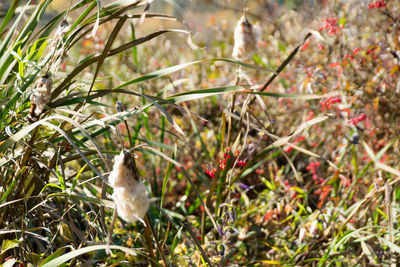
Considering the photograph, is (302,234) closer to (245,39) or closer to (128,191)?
(245,39)

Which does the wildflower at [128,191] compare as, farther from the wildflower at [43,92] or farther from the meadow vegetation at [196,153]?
the wildflower at [43,92]

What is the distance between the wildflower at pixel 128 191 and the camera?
36.8 inches

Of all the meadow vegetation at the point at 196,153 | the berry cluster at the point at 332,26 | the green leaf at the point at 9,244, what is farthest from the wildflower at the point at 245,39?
the berry cluster at the point at 332,26

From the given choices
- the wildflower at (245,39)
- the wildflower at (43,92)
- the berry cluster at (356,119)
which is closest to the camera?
the wildflower at (43,92)

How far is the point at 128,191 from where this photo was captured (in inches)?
36.9

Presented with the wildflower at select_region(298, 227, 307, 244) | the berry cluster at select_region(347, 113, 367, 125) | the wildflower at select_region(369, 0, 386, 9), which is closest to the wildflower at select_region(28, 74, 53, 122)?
the wildflower at select_region(298, 227, 307, 244)

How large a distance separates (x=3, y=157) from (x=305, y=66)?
1.84 metres

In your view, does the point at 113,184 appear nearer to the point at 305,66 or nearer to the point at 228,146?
the point at 228,146

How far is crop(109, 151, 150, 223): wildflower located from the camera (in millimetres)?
935

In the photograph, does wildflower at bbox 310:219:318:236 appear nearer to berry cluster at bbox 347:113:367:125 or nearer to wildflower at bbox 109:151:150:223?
berry cluster at bbox 347:113:367:125

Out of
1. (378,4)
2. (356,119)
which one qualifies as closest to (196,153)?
(356,119)

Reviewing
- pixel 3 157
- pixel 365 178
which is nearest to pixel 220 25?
pixel 365 178

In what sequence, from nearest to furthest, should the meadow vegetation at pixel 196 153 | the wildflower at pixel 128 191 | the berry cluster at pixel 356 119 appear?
1. the wildflower at pixel 128 191
2. the meadow vegetation at pixel 196 153
3. the berry cluster at pixel 356 119

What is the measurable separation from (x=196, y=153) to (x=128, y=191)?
186 centimetres
